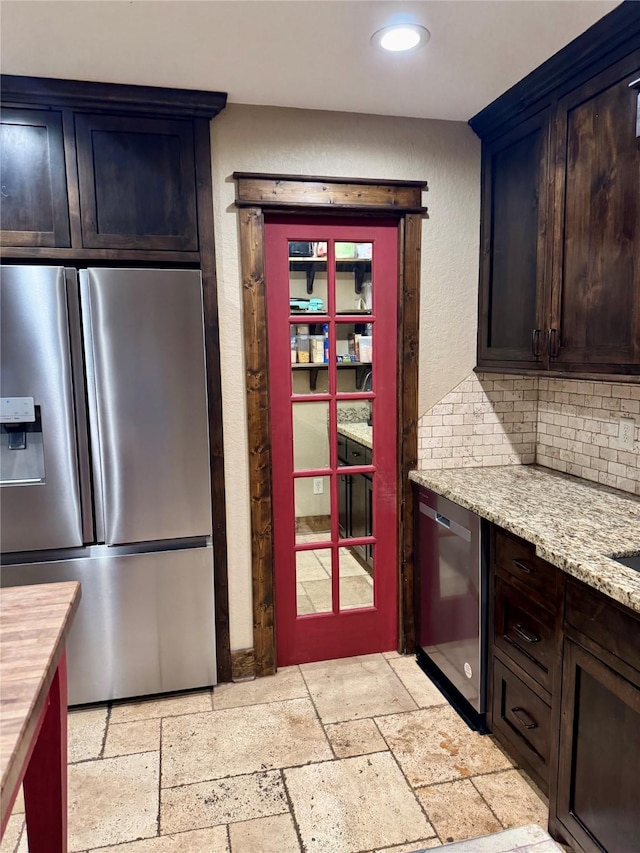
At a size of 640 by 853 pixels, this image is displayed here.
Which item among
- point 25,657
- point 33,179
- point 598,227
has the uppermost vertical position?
point 33,179

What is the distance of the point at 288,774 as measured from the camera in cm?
209

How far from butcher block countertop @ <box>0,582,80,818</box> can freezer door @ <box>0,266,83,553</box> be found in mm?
863

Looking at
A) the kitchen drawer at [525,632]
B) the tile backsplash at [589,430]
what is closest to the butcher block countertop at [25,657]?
the kitchen drawer at [525,632]

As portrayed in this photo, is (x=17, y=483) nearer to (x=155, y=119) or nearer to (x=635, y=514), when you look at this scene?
(x=155, y=119)

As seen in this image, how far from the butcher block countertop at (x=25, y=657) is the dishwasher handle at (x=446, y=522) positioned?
1.45m

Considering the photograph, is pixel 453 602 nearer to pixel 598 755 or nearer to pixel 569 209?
pixel 598 755

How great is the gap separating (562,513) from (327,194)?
5.43 ft

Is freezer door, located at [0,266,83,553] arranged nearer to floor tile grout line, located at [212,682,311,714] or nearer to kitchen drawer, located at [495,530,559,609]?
floor tile grout line, located at [212,682,311,714]

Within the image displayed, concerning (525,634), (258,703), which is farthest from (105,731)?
(525,634)

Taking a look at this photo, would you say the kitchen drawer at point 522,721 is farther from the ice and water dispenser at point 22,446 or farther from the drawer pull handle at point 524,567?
the ice and water dispenser at point 22,446

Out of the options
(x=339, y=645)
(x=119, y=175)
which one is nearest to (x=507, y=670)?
(x=339, y=645)

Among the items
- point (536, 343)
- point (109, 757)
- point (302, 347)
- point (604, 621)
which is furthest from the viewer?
point (302, 347)

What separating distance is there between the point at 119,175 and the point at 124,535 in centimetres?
148

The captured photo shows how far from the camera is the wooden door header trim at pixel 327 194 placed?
2.48m
